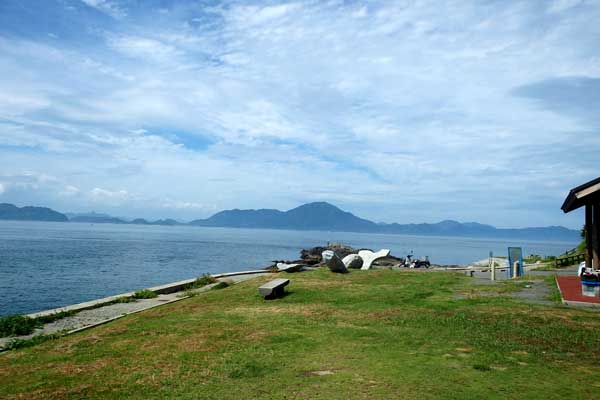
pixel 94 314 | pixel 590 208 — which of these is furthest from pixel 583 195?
pixel 94 314

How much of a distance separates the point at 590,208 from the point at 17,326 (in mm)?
19260

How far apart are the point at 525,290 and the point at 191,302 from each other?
35.3 ft

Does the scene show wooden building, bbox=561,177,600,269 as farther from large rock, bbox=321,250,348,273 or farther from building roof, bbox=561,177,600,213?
large rock, bbox=321,250,348,273

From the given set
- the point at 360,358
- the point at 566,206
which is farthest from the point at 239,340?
the point at 566,206

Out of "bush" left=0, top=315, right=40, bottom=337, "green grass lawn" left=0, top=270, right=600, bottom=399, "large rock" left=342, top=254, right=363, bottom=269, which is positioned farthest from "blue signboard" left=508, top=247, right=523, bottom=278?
"bush" left=0, top=315, right=40, bottom=337

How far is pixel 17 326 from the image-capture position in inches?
446

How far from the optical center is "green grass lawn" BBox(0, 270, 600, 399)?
6340mm

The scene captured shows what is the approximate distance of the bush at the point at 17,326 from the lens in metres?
11.0

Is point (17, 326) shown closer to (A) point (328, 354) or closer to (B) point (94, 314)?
(B) point (94, 314)

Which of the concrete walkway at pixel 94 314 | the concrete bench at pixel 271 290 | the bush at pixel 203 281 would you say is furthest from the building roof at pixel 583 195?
the bush at pixel 203 281

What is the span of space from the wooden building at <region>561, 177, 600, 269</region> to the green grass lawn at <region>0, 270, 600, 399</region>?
4912mm

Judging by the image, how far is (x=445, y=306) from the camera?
12445mm

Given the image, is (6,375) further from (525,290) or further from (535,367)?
(525,290)

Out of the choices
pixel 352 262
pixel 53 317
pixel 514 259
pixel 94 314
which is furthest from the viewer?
pixel 352 262
